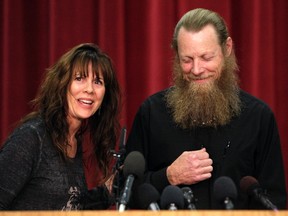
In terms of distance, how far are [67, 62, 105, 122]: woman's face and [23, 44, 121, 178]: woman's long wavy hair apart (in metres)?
0.02

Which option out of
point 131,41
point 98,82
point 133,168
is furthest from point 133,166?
point 131,41

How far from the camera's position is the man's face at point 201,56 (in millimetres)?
3211

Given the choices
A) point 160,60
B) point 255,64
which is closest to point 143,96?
point 160,60

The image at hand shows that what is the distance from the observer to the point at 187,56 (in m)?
3.24

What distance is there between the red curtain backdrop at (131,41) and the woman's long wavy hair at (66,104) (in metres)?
0.97

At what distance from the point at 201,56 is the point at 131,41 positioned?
1.36 m

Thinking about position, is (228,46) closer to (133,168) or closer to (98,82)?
(98,82)

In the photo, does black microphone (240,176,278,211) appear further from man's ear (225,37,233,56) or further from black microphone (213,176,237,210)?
man's ear (225,37,233,56)

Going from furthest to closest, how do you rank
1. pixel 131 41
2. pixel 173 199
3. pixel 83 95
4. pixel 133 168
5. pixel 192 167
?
pixel 131 41
pixel 83 95
pixel 192 167
pixel 133 168
pixel 173 199

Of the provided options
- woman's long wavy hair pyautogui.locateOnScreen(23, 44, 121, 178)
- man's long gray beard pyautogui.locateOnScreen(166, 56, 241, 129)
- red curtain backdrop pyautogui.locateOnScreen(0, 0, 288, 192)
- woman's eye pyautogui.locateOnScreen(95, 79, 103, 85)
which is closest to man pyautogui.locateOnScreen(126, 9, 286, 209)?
man's long gray beard pyautogui.locateOnScreen(166, 56, 241, 129)

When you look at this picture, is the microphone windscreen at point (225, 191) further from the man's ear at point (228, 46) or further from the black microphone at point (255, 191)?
the man's ear at point (228, 46)

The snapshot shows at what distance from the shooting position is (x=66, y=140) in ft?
10.3

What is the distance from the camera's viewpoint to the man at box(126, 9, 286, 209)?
123 inches

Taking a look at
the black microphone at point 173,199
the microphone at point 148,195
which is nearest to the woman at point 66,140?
the microphone at point 148,195
